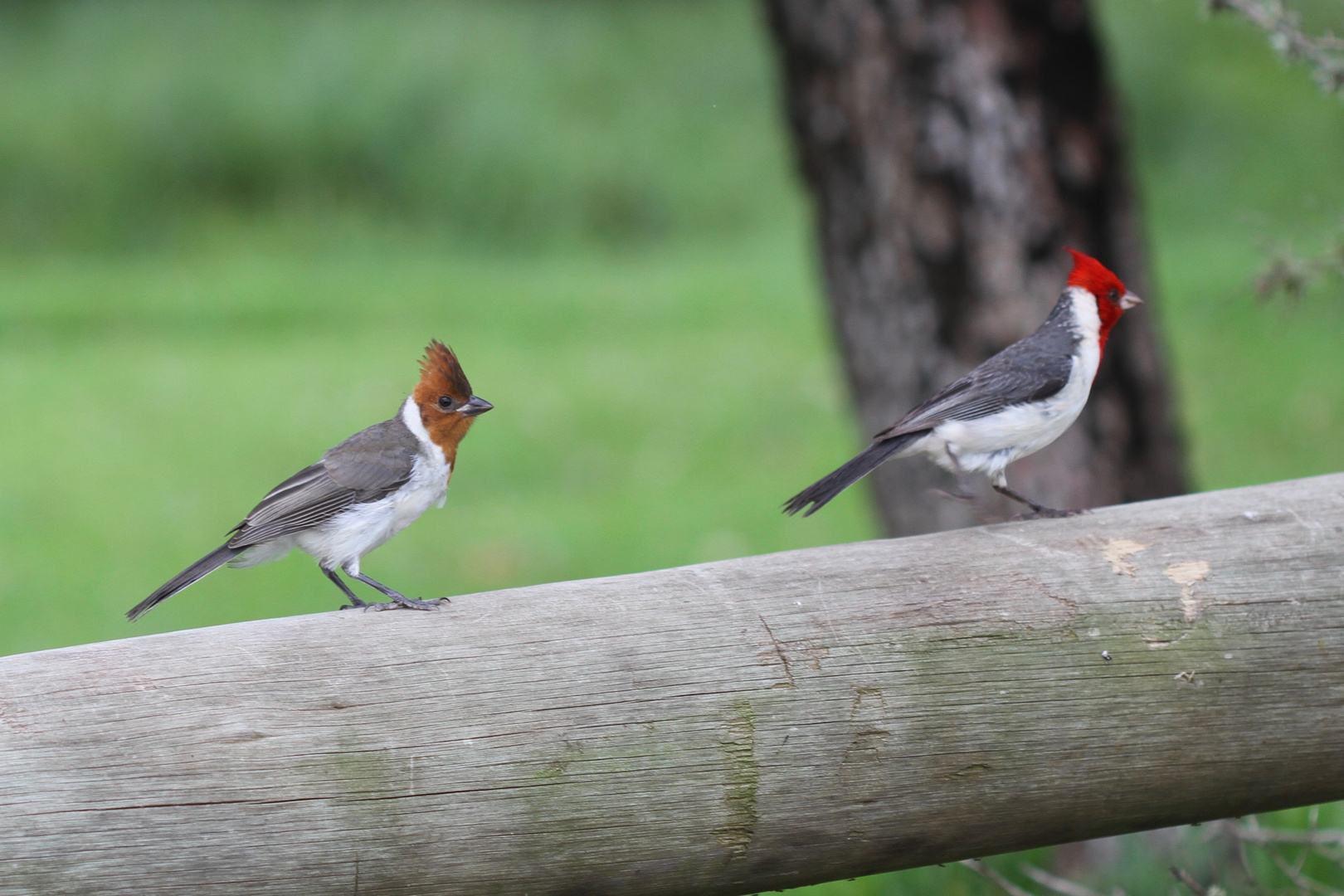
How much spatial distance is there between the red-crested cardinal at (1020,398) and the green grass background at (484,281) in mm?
798

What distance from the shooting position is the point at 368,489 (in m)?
2.33

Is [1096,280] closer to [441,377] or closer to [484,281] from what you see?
[441,377]


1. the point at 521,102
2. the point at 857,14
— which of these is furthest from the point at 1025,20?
the point at 521,102

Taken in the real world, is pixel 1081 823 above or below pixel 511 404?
above

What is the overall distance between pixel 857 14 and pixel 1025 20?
0.50 m

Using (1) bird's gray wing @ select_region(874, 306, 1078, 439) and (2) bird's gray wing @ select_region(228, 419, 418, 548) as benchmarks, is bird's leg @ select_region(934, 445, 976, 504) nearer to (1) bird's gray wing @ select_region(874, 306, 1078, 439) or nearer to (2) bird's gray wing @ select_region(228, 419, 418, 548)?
(1) bird's gray wing @ select_region(874, 306, 1078, 439)

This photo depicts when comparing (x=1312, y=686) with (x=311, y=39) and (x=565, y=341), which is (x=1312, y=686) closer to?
(x=565, y=341)

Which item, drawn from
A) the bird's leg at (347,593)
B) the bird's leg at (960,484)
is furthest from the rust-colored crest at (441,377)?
the bird's leg at (960,484)

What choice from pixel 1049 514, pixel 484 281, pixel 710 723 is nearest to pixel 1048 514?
pixel 1049 514

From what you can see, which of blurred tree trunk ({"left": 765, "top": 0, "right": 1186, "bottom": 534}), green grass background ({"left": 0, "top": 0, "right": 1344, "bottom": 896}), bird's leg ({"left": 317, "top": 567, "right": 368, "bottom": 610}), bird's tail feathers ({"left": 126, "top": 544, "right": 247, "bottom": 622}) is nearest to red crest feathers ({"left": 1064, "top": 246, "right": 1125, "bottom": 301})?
green grass background ({"left": 0, "top": 0, "right": 1344, "bottom": 896})

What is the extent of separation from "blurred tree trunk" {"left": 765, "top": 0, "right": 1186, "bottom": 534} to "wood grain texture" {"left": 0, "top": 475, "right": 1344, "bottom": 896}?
5.41 feet

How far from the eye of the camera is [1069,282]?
2.60 m

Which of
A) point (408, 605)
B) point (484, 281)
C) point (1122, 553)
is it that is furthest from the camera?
point (484, 281)

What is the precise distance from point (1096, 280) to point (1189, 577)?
2.16ft
